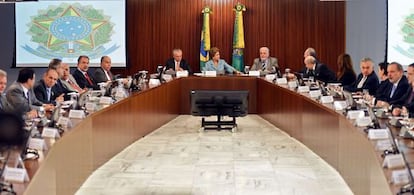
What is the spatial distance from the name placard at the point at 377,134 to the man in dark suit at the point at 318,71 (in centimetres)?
513

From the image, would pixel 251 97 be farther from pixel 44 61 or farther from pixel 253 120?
pixel 44 61

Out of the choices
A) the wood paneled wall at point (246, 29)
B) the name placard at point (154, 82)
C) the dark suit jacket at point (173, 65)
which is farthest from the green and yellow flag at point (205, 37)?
the name placard at point (154, 82)

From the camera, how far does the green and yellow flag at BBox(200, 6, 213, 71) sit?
12.0 metres

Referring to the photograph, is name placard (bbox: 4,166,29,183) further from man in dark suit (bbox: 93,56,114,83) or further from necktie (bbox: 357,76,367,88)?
man in dark suit (bbox: 93,56,114,83)

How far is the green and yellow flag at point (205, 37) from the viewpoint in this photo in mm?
12000

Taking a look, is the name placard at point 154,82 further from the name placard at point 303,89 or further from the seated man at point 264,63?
the seated man at point 264,63

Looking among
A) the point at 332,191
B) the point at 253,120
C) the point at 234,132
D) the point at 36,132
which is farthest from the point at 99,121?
the point at 253,120

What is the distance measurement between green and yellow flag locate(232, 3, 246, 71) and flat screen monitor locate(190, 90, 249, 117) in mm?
3262

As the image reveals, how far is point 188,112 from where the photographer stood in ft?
35.3

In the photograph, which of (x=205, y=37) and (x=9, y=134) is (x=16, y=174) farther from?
(x=205, y=37)

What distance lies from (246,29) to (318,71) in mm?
3043

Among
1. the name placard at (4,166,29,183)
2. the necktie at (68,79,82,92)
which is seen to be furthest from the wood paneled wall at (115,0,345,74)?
the name placard at (4,166,29,183)

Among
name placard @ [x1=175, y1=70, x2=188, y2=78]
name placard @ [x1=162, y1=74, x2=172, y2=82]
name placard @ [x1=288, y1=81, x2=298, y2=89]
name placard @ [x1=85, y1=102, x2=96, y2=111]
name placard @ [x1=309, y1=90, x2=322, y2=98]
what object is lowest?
name placard @ [x1=85, y1=102, x2=96, y2=111]

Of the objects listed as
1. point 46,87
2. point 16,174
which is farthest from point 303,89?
point 16,174
